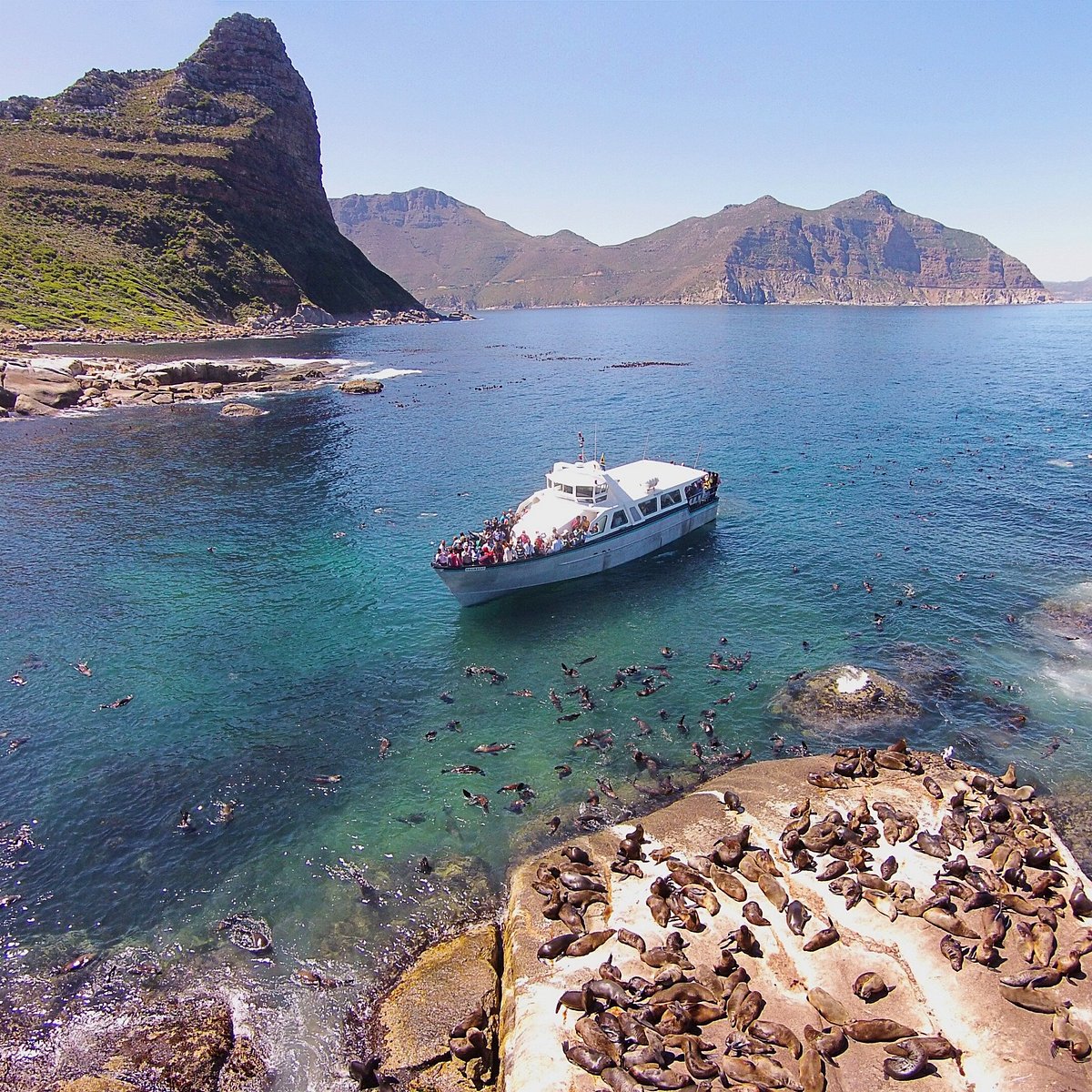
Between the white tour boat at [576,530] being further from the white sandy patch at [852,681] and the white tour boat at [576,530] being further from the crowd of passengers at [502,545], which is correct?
the white sandy patch at [852,681]

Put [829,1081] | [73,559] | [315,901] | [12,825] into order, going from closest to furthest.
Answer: [829,1081]
[315,901]
[12,825]
[73,559]

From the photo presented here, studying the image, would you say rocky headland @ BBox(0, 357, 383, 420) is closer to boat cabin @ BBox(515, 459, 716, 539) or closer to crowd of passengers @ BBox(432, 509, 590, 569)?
boat cabin @ BBox(515, 459, 716, 539)

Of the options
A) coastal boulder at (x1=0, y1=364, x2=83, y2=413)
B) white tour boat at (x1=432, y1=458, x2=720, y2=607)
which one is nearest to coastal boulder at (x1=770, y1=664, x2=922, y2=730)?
white tour boat at (x1=432, y1=458, x2=720, y2=607)

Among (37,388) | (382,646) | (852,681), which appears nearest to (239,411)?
(37,388)

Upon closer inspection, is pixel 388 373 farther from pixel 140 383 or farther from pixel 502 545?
pixel 502 545

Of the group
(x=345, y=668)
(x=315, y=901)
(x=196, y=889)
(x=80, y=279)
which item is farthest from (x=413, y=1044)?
(x=80, y=279)

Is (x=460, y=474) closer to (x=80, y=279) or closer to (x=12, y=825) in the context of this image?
(x=12, y=825)
